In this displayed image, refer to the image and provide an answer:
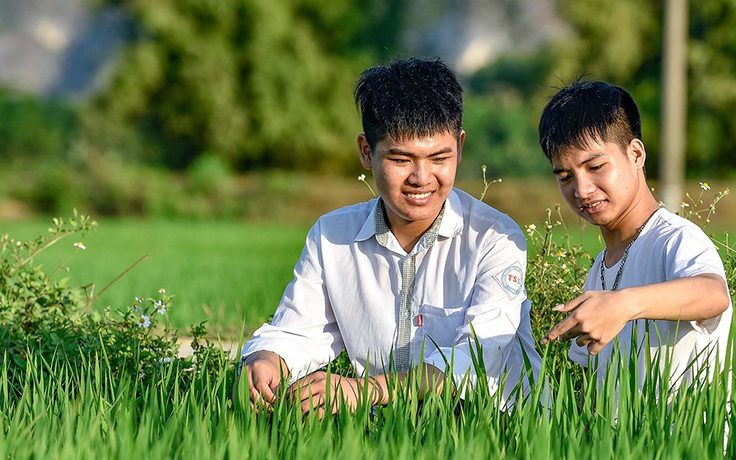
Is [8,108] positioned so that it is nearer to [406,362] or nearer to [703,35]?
[703,35]

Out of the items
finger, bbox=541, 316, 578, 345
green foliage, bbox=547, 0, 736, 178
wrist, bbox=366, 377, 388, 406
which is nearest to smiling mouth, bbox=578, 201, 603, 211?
finger, bbox=541, 316, 578, 345

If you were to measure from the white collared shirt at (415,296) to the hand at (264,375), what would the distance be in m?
0.04

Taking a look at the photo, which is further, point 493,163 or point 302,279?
point 493,163

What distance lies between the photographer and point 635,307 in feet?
7.28

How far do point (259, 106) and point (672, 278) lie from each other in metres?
19.6

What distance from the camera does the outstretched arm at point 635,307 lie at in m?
2.17

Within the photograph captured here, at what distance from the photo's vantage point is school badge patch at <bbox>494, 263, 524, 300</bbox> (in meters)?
2.70

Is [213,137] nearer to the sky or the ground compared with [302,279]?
nearer to the sky

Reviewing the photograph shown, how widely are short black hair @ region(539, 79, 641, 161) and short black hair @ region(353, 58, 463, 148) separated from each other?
10.0 inches

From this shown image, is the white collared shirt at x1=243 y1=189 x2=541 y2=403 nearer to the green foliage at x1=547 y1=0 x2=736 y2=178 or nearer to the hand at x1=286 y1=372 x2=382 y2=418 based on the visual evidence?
the hand at x1=286 y1=372 x2=382 y2=418

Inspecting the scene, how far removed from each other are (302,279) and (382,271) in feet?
0.79

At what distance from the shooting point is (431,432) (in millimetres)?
2184

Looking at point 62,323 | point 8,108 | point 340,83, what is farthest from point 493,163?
point 62,323

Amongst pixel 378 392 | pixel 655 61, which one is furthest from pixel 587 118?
pixel 655 61
